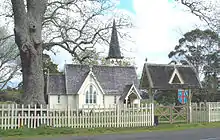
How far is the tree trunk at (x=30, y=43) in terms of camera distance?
1747cm

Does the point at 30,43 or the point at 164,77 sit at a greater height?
the point at 30,43

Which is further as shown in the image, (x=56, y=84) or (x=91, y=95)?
(x=56, y=84)

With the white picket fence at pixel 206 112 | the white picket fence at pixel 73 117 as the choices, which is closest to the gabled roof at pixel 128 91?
the white picket fence at pixel 206 112

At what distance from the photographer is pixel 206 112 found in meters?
24.8

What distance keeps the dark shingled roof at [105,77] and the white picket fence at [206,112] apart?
23278mm

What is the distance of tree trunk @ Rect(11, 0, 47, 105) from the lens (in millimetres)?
17469

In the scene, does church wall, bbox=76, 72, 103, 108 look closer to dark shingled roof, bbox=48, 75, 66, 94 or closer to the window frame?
the window frame

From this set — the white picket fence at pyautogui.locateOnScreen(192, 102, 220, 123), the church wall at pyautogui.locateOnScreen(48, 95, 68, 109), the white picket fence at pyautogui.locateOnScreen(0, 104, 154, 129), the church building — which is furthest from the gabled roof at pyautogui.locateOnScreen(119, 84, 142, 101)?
the white picket fence at pyautogui.locateOnScreen(0, 104, 154, 129)

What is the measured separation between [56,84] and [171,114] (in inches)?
1059

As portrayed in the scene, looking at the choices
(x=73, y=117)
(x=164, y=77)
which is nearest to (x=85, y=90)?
(x=164, y=77)

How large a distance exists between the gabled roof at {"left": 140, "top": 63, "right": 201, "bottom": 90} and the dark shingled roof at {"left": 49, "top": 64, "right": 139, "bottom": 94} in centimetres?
1663

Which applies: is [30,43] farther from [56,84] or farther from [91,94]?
[56,84]

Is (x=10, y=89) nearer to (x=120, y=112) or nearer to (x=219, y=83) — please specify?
(x=219, y=83)

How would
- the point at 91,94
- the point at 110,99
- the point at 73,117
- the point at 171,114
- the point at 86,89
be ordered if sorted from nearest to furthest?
the point at 73,117 < the point at 171,114 < the point at 86,89 < the point at 91,94 < the point at 110,99
